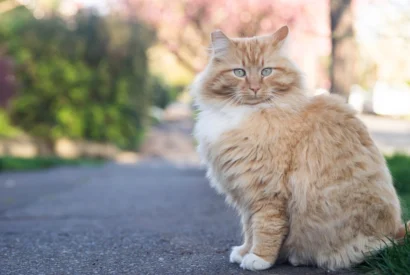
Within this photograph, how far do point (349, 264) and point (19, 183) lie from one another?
7.24m

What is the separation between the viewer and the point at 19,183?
29.5 ft

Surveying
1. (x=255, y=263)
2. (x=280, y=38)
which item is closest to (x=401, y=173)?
(x=280, y=38)

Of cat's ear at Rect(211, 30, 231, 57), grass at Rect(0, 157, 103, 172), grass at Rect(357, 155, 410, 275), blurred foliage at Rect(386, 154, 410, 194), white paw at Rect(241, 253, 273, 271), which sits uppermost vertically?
cat's ear at Rect(211, 30, 231, 57)

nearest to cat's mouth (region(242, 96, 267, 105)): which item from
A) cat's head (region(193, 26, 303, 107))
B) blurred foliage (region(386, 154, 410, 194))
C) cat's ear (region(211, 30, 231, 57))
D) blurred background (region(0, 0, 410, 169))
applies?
cat's head (region(193, 26, 303, 107))

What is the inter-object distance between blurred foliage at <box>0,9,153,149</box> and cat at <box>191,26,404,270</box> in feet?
42.3

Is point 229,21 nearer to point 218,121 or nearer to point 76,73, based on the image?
point 218,121

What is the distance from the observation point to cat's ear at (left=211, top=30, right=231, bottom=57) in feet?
10.6

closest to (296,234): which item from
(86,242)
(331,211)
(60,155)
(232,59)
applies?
(331,211)

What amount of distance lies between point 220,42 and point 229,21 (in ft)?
20.8

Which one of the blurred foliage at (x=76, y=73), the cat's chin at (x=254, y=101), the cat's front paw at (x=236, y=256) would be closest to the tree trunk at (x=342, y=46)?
the cat's chin at (x=254, y=101)

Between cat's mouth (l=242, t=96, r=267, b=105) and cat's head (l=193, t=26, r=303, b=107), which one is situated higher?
cat's head (l=193, t=26, r=303, b=107)

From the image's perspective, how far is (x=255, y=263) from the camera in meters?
2.96

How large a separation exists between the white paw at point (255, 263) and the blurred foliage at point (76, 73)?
43.0 feet

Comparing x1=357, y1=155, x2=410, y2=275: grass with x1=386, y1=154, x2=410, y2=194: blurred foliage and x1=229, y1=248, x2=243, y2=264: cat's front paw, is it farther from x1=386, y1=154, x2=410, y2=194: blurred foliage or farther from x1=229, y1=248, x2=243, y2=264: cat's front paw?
x1=386, y1=154, x2=410, y2=194: blurred foliage
